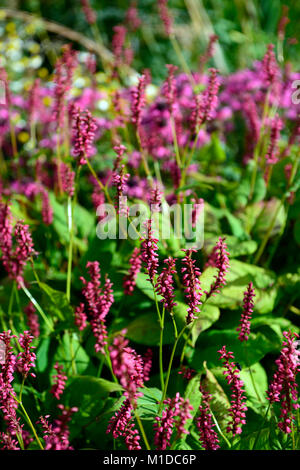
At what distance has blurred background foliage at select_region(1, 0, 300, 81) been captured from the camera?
595 centimetres

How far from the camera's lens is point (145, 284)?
1.75 m

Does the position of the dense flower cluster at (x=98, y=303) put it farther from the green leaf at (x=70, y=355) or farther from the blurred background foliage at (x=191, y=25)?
the blurred background foliage at (x=191, y=25)

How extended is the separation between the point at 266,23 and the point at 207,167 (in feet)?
17.2

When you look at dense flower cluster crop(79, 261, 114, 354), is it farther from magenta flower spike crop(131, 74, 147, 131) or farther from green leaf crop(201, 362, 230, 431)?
magenta flower spike crop(131, 74, 147, 131)

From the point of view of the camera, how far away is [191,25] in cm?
577

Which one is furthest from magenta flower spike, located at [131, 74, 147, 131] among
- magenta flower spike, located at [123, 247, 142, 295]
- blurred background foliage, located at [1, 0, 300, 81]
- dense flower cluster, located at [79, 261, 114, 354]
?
blurred background foliage, located at [1, 0, 300, 81]

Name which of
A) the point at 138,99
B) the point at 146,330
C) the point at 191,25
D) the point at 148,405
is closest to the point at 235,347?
the point at 146,330

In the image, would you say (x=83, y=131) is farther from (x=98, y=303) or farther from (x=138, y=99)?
(x=98, y=303)

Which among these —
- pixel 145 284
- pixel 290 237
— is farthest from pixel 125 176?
pixel 290 237

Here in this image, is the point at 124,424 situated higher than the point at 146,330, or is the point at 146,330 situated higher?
the point at 146,330

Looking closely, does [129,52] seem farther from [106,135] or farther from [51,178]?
[51,178]

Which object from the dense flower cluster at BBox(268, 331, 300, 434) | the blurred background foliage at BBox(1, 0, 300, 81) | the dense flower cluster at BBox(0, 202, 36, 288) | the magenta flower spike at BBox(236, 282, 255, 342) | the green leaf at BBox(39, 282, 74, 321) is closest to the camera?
the dense flower cluster at BBox(268, 331, 300, 434)

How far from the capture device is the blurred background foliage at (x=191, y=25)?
595cm

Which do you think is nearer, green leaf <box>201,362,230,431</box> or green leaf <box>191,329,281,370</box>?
green leaf <box>201,362,230,431</box>
